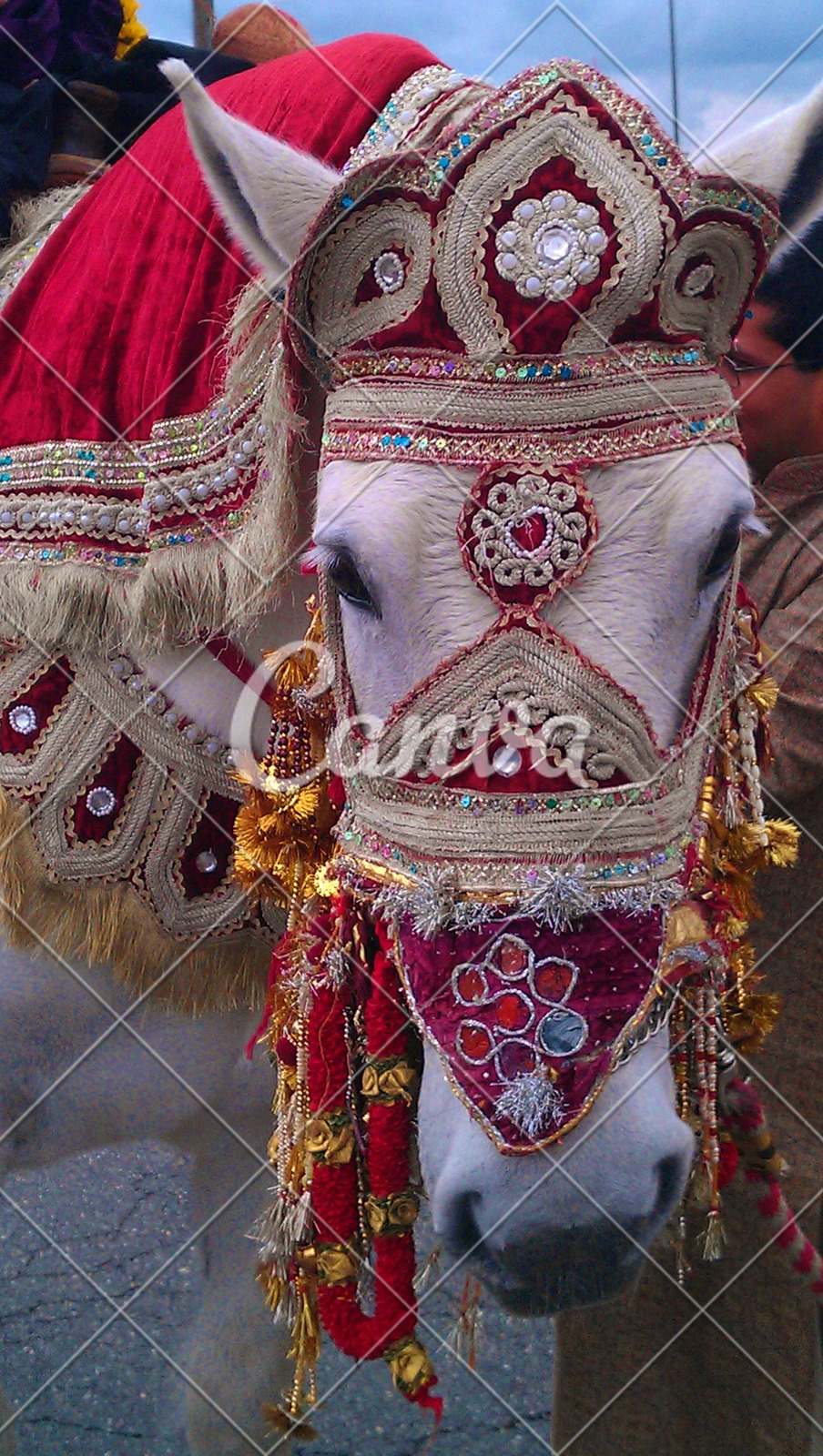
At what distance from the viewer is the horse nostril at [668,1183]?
1.33 meters

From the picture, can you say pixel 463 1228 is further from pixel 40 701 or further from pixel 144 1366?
pixel 144 1366

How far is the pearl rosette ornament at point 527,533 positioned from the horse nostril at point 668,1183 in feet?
1.86

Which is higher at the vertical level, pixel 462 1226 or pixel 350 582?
pixel 350 582

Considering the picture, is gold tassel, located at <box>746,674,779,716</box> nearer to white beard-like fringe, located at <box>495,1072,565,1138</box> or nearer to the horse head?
the horse head

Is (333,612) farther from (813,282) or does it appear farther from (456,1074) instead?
(813,282)

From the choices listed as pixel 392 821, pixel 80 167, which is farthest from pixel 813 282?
pixel 80 167

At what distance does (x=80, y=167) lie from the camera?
2324mm

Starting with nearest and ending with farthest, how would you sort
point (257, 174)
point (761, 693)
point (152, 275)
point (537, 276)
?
point (537, 276), point (257, 174), point (761, 693), point (152, 275)

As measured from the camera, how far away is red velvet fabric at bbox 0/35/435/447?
5.98 feet

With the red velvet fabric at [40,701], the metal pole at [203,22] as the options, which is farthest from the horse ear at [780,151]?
the metal pole at [203,22]

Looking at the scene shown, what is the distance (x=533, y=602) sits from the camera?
4.35 feet

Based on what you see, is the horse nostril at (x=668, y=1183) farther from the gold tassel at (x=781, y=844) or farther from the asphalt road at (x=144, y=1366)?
the asphalt road at (x=144, y=1366)

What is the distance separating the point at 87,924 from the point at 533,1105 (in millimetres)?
952

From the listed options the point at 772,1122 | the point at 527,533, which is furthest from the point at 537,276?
the point at 772,1122
